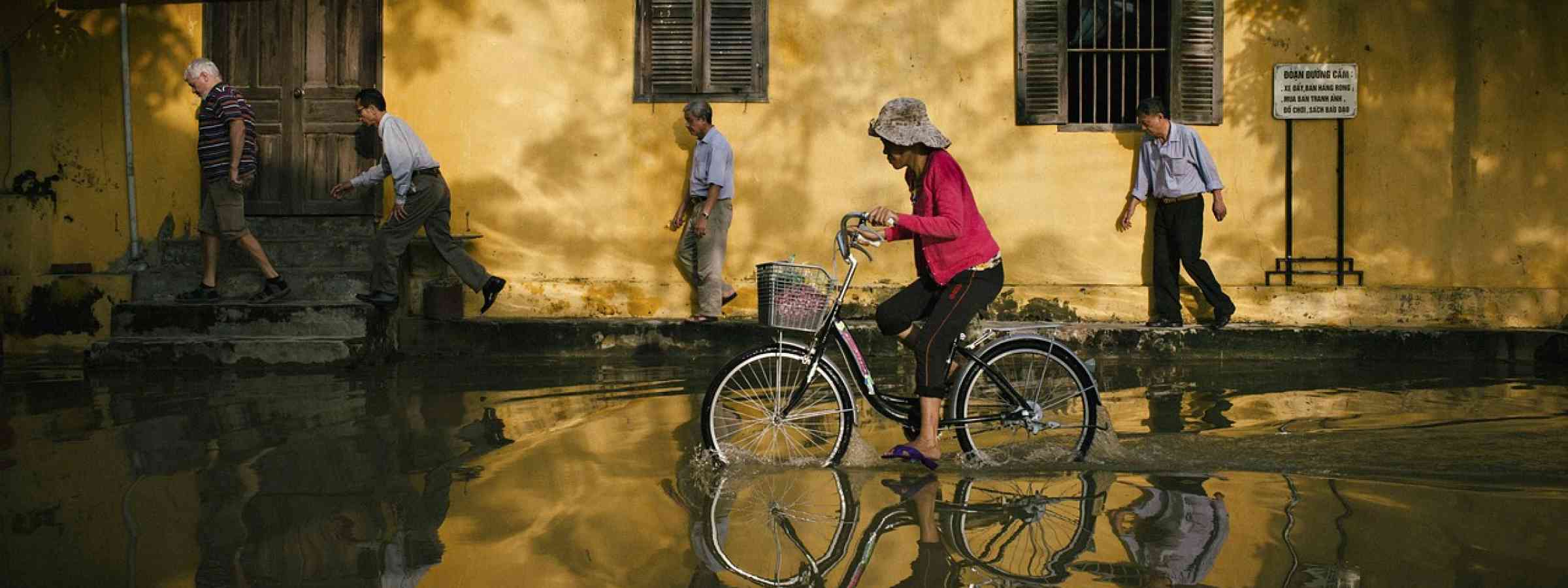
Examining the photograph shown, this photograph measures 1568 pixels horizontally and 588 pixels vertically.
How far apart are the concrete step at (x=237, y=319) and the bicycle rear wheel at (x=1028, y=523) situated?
6225 millimetres

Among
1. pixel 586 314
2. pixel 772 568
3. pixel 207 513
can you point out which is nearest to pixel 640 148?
pixel 586 314

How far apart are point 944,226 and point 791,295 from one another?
725mm

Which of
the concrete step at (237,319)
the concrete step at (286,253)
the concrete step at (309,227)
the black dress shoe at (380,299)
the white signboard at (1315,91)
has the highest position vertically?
the white signboard at (1315,91)

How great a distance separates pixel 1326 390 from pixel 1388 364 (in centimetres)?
186

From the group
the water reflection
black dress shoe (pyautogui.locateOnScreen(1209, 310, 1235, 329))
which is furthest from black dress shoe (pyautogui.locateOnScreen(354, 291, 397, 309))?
the water reflection

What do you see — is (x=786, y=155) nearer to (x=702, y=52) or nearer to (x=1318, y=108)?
(x=702, y=52)

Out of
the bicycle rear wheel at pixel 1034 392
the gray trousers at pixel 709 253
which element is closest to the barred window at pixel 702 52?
the gray trousers at pixel 709 253

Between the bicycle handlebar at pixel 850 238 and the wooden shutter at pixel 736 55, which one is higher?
the wooden shutter at pixel 736 55

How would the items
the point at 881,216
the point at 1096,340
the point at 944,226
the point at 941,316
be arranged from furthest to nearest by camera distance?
the point at 1096,340, the point at 941,316, the point at 944,226, the point at 881,216

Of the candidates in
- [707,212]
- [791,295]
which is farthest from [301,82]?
[791,295]

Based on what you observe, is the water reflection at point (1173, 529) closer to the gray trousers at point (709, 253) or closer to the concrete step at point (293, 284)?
the gray trousers at point (709, 253)

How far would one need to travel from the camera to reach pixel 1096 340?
38.0 feet

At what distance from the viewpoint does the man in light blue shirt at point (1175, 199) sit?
37.8 feet

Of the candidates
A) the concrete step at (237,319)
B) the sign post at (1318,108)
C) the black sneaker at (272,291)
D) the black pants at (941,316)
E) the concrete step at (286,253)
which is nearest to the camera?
the black pants at (941,316)
